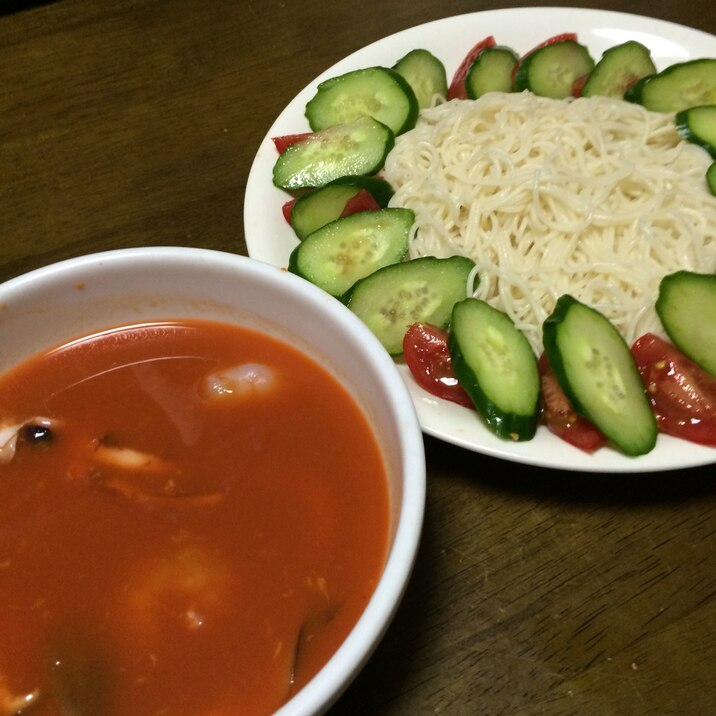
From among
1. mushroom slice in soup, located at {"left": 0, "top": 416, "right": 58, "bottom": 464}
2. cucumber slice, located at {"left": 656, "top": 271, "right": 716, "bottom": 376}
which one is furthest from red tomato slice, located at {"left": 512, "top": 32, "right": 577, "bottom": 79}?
mushroom slice in soup, located at {"left": 0, "top": 416, "right": 58, "bottom": 464}

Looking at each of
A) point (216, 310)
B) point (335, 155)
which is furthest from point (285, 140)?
point (216, 310)

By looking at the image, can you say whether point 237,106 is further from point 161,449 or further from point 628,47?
point 161,449

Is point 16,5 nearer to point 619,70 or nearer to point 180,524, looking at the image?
point 619,70

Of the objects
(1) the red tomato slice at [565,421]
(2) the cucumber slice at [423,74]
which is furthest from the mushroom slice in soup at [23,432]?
(2) the cucumber slice at [423,74]

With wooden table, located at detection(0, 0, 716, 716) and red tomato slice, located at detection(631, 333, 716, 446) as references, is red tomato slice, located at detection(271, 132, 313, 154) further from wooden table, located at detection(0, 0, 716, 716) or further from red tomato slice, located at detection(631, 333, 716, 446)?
red tomato slice, located at detection(631, 333, 716, 446)

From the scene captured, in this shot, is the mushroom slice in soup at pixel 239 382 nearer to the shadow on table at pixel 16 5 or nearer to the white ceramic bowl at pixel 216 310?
the white ceramic bowl at pixel 216 310
